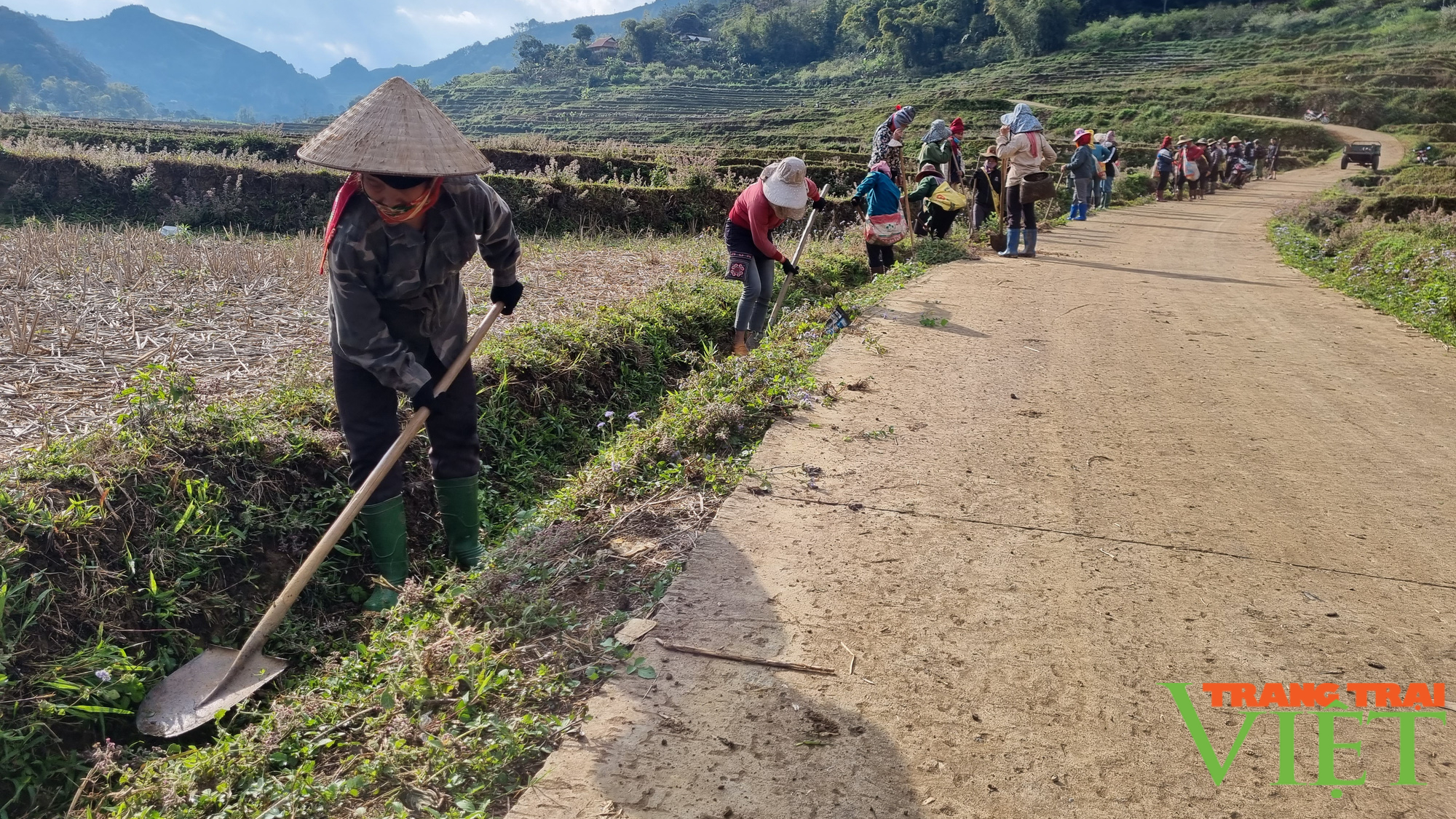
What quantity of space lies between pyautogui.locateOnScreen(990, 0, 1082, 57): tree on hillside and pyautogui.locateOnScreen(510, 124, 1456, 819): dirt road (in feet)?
255

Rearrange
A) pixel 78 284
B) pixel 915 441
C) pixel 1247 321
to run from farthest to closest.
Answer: pixel 1247 321, pixel 78 284, pixel 915 441

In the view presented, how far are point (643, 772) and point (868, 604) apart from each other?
101 cm

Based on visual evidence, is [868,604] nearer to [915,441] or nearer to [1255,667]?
[1255,667]

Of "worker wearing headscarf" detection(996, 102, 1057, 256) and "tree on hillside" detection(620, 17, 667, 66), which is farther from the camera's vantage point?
"tree on hillside" detection(620, 17, 667, 66)

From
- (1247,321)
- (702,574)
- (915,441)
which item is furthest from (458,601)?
(1247,321)

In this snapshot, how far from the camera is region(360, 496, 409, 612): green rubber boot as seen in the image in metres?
3.50

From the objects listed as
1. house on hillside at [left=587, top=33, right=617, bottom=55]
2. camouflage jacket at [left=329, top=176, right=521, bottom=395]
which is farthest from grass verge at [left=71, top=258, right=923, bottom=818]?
house on hillside at [left=587, top=33, right=617, bottom=55]

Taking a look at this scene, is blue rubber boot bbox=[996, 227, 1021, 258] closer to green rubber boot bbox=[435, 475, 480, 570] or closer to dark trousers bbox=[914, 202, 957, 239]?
dark trousers bbox=[914, 202, 957, 239]

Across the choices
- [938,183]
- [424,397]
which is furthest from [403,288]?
[938,183]

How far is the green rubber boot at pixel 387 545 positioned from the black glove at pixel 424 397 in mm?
461

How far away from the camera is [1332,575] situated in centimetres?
302

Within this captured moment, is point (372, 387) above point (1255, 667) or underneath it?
above

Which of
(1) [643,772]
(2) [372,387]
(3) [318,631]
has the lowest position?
(3) [318,631]

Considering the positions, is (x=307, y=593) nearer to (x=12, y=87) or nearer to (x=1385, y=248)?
(x=1385, y=248)
